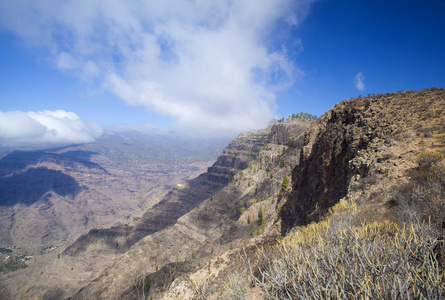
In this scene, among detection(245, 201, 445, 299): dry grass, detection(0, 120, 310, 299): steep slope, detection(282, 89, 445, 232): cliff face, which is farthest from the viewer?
detection(0, 120, 310, 299): steep slope

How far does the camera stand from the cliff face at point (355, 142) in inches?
752

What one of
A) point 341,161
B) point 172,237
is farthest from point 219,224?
point 341,161

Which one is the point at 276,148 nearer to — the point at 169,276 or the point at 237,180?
the point at 237,180

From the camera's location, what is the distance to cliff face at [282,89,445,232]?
19094 mm

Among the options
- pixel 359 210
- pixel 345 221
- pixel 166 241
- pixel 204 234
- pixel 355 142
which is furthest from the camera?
pixel 204 234

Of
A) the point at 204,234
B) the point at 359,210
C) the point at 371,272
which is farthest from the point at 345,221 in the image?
the point at 204,234

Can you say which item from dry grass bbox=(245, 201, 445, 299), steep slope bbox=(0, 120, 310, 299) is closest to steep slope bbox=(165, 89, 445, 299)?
dry grass bbox=(245, 201, 445, 299)

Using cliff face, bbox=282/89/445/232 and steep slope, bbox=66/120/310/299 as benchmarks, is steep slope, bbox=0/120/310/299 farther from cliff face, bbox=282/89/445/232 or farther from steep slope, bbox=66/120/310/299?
cliff face, bbox=282/89/445/232

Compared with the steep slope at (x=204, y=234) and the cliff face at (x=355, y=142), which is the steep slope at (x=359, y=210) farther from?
the steep slope at (x=204, y=234)

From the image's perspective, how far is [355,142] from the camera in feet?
76.9

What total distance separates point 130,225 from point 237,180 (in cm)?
9082

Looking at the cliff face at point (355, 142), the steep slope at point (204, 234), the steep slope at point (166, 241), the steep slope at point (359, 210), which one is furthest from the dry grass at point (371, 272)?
the steep slope at point (166, 241)

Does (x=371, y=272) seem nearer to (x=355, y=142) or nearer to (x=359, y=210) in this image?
(x=359, y=210)

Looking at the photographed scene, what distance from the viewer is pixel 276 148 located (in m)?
146
